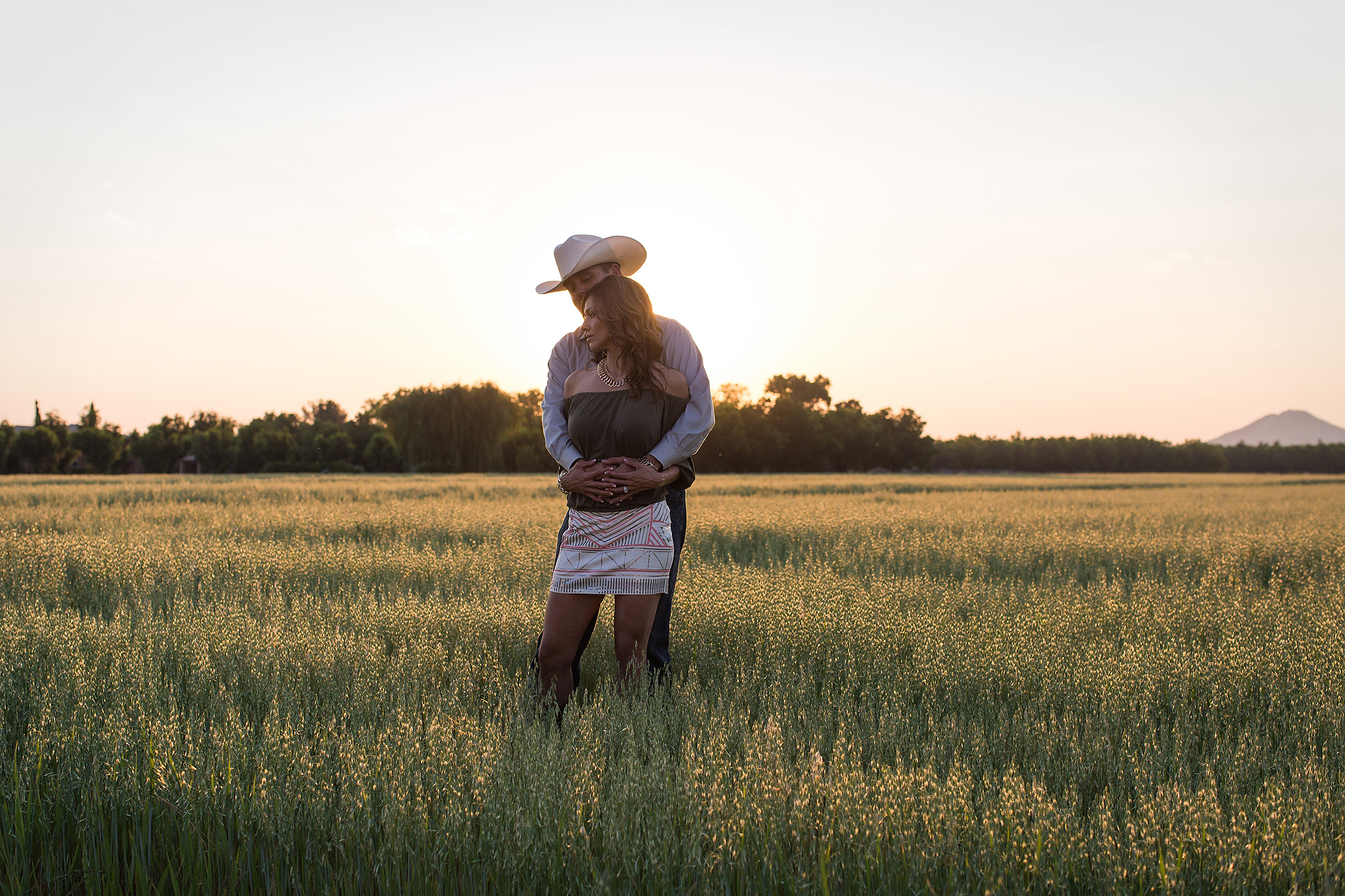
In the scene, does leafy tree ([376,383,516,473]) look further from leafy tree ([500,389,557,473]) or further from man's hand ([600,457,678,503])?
man's hand ([600,457,678,503])

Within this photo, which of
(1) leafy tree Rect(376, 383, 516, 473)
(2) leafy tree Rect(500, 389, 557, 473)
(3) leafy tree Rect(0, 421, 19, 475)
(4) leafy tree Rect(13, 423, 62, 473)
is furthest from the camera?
(4) leafy tree Rect(13, 423, 62, 473)

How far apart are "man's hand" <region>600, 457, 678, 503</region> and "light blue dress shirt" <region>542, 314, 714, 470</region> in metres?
0.10

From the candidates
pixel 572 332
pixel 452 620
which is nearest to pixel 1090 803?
pixel 572 332

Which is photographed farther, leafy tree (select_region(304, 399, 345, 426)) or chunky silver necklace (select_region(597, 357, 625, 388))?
leafy tree (select_region(304, 399, 345, 426))

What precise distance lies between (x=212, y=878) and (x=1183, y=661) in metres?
4.27

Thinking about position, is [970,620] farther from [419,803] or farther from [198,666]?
[198,666]

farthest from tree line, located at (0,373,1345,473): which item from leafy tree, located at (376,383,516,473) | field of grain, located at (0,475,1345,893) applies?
field of grain, located at (0,475,1345,893)

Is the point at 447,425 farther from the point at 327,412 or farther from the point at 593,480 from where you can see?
the point at 327,412

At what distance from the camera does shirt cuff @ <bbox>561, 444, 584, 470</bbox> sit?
3.17m

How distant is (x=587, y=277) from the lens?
3221mm

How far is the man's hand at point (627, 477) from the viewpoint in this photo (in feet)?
9.82

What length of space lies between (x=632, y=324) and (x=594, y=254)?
1.25 ft

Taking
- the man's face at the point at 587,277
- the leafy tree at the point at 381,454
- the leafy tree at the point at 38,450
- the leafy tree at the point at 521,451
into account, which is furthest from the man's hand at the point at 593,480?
the leafy tree at the point at 38,450

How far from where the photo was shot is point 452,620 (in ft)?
15.0
